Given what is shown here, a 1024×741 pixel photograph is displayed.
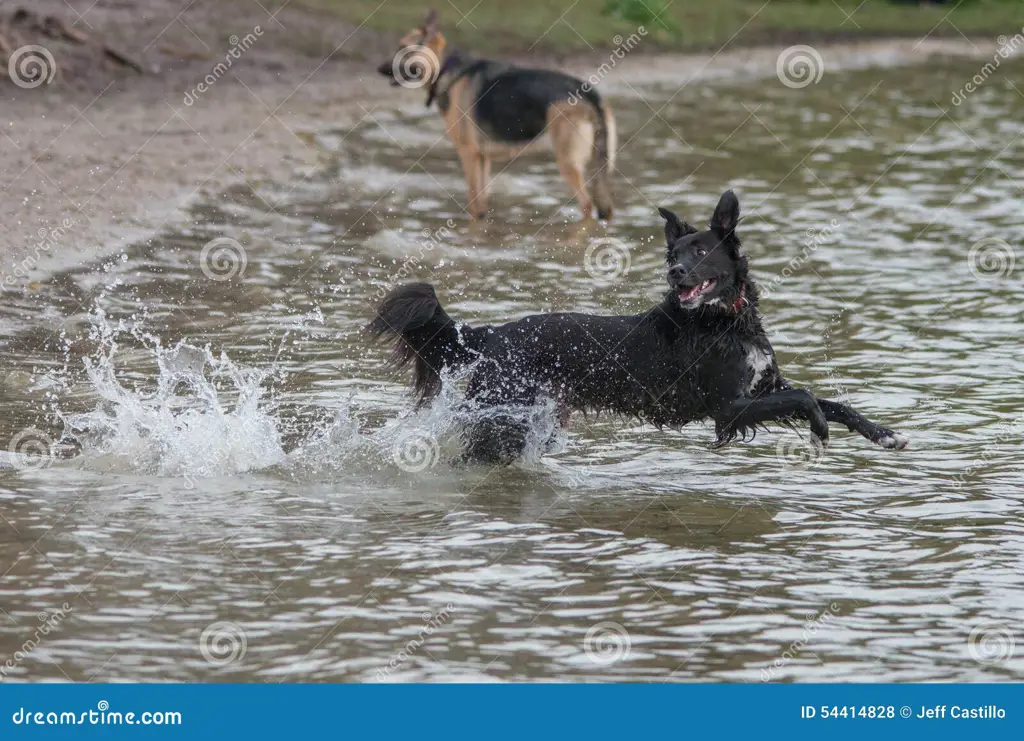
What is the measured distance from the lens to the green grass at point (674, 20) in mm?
22344

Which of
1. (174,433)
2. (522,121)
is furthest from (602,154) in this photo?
(174,433)

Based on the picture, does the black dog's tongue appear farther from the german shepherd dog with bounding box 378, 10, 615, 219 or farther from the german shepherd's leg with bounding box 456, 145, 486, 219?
the german shepherd's leg with bounding box 456, 145, 486, 219

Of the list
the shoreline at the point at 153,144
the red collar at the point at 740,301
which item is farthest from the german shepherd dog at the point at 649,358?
the shoreline at the point at 153,144

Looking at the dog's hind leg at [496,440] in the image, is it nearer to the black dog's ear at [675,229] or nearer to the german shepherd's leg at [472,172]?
the black dog's ear at [675,229]

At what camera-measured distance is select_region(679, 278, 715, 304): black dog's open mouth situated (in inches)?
260

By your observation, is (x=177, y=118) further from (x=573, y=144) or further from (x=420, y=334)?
(x=420, y=334)

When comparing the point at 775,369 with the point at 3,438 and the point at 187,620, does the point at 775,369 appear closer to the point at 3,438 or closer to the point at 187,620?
the point at 187,620

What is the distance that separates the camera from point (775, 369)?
700 centimetres

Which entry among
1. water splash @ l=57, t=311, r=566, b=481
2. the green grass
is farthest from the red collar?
the green grass

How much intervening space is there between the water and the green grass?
1029cm

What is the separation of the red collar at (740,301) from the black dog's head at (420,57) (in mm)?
7622

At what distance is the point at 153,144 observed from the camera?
14.0 metres

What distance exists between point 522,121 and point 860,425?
6.80m
